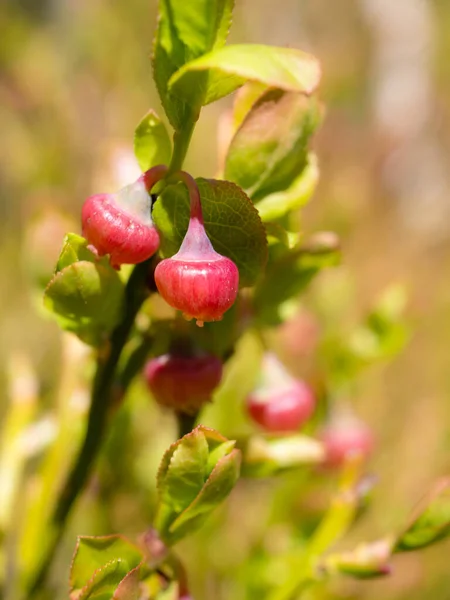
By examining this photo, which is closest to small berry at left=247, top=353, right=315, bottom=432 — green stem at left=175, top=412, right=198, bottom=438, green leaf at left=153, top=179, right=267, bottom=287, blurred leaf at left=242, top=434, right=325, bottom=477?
blurred leaf at left=242, top=434, right=325, bottom=477

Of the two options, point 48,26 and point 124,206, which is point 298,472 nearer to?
point 124,206

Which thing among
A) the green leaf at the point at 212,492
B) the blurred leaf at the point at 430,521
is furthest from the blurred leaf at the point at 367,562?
the green leaf at the point at 212,492

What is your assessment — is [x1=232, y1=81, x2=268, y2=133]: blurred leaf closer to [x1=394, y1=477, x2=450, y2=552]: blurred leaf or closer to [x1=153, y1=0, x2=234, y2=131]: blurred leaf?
[x1=153, y1=0, x2=234, y2=131]: blurred leaf

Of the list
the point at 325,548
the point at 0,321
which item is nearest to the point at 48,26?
the point at 0,321

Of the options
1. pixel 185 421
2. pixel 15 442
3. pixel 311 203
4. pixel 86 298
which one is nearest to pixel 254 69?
pixel 86 298

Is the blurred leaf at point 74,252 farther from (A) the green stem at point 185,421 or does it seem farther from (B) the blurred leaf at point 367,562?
(B) the blurred leaf at point 367,562

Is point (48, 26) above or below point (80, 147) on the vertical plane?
above
